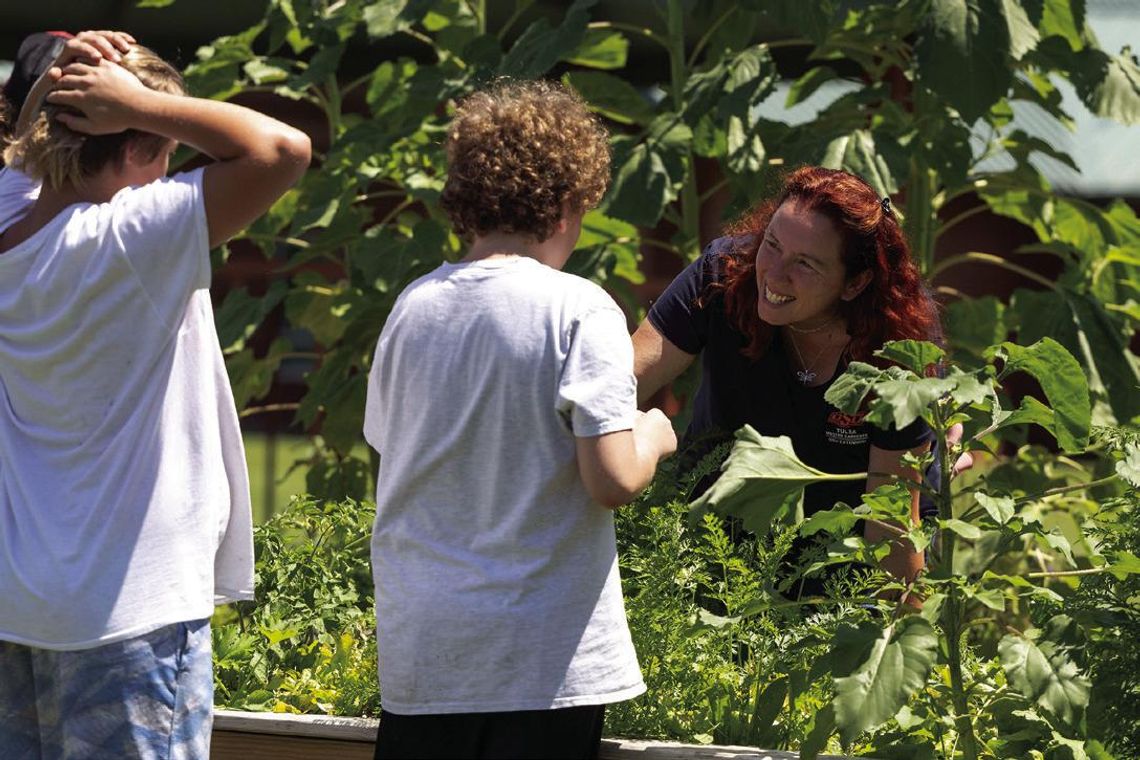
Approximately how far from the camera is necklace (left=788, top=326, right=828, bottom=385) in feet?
8.72

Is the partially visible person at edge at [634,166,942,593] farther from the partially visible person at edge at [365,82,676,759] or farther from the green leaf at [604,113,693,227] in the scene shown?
the green leaf at [604,113,693,227]

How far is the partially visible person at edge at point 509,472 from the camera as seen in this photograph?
75.3 inches

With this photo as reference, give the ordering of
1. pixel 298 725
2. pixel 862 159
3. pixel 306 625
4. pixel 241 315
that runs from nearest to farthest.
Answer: pixel 298 725
pixel 306 625
pixel 862 159
pixel 241 315

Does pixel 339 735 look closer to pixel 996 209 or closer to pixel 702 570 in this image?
pixel 702 570

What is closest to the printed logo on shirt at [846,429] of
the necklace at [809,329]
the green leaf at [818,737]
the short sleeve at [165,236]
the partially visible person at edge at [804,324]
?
the partially visible person at edge at [804,324]

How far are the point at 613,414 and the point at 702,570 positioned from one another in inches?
28.8

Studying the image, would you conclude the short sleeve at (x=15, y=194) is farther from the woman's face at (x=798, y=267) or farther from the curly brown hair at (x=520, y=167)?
the woman's face at (x=798, y=267)

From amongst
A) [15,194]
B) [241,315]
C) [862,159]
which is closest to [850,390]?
[15,194]

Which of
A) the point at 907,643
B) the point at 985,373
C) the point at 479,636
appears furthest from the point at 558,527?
the point at 985,373

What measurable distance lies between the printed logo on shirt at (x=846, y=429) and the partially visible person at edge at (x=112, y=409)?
106 centimetres

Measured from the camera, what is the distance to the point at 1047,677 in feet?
7.02

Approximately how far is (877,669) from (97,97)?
4.01 feet

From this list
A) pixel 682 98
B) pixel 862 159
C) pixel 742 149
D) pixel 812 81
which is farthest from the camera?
pixel 812 81

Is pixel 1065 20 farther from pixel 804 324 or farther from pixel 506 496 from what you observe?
pixel 506 496
